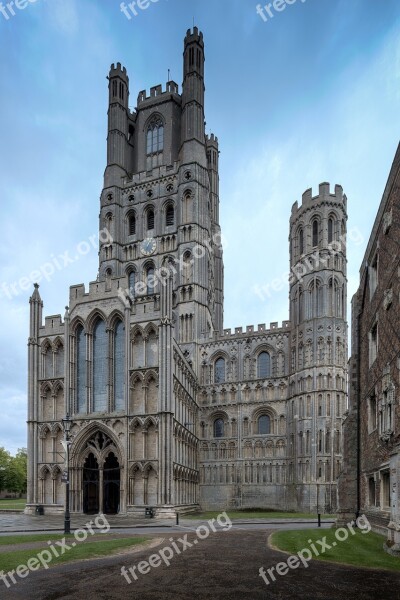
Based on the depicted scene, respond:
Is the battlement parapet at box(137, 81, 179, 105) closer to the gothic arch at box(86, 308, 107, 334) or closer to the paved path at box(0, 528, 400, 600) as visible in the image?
the gothic arch at box(86, 308, 107, 334)

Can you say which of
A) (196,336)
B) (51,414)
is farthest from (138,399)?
(196,336)

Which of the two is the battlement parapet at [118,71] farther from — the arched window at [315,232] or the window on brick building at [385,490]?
the window on brick building at [385,490]

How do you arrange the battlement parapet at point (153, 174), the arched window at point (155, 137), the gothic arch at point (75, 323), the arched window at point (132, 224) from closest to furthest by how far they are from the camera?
1. the gothic arch at point (75, 323)
2. the battlement parapet at point (153, 174)
3. the arched window at point (132, 224)
4. the arched window at point (155, 137)

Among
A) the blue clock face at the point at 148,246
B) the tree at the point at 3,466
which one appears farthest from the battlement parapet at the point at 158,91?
the tree at the point at 3,466

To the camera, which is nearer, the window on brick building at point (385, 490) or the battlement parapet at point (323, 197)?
the window on brick building at point (385, 490)

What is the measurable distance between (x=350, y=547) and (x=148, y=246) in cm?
4734

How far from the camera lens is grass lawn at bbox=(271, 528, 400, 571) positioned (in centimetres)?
1547

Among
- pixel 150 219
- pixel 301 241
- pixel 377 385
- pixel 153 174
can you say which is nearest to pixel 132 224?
pixel 150 219

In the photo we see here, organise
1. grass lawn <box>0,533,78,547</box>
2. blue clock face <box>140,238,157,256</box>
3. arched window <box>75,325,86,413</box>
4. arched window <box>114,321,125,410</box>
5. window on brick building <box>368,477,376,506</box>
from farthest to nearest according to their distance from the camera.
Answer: blue clock face <box>140,238,157,256</box>
arched window <box>75,325,86,413</box>
arched window <box>114,321,125,410</box>
window on brick building <box>368,477,376,506</box>
grass lawn <box>0,533,78,547</box>

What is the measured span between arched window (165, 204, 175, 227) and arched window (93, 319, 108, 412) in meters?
20.7

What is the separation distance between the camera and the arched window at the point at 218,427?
56781mm

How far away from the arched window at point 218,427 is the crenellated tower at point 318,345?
7526 mm

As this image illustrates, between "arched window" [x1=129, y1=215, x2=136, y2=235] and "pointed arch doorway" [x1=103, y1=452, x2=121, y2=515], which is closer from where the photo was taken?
"pointed arch doorway" [x1=103, y1=452, x2=121, y2=515]

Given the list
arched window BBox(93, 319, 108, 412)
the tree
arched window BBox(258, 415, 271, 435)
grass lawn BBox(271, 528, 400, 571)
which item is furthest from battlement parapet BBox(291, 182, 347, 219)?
the tree
